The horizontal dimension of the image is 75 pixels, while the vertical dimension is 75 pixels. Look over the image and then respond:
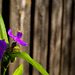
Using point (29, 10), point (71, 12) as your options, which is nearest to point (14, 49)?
point (29, 10)

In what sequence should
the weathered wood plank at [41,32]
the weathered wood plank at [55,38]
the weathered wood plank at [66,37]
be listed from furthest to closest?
1. the weathered wood plank at [66,37]
2. the weathered wood plank at [55,38]
3. the weathered wood plank at [41,32]

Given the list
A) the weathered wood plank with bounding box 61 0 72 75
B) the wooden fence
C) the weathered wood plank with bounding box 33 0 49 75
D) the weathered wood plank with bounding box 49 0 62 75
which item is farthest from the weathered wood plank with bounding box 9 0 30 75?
the weathered wood plank with bounding box 61 0 72 75

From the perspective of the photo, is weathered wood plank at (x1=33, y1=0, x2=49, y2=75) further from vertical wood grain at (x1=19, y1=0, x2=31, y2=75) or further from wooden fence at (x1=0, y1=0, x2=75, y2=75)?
vertical wood grain at (x1=19, y1=0, x2=31, y2=75)

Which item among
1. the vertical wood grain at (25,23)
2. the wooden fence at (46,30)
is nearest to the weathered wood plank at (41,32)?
the wooden fence at (46,30)

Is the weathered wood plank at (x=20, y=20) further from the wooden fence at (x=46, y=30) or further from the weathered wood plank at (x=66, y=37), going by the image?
the weathered wood plank at (x=66, y=37)

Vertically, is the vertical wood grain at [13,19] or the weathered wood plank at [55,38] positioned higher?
the vertical wood grain at [13,19]

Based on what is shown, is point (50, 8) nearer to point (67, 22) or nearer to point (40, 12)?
point (40, 12)
